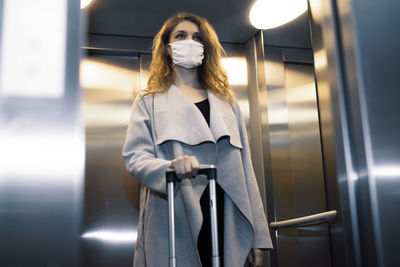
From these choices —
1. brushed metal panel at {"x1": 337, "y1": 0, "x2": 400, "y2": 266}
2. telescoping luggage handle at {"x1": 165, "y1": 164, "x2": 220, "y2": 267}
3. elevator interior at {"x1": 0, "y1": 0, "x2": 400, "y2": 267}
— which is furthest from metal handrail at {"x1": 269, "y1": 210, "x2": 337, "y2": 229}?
telescoping luggage handle at {"x1": 165, "y1": 164, "x2": 220, "y2": 267}

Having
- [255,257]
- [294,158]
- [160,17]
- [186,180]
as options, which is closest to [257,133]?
[294,158]

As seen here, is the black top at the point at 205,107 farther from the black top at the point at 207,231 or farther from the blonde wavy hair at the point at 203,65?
the black top at the point at 207,231

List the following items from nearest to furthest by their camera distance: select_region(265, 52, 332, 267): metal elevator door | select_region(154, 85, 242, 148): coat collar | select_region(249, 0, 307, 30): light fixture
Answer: select_region(154, 85, 242, 148): coat collar < select_region(265, 52, 332, 267): metal elevator door < select_region(249, 0, 307, 30): light fixture

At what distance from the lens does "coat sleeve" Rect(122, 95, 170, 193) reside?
1798mm

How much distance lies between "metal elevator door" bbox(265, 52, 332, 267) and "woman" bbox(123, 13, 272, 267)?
2.11ft

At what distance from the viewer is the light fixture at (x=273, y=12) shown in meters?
3.00

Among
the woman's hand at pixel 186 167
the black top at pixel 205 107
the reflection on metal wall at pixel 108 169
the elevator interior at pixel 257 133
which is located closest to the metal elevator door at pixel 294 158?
the elevator interior at pixel 257 133

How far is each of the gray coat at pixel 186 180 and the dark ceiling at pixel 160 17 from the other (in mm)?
1149

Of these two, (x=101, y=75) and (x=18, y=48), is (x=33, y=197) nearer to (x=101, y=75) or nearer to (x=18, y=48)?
(x=18, y=48)

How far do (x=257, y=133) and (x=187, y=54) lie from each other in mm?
1241

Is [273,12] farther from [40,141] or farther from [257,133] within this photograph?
[40,141]

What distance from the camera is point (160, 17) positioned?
3.28m

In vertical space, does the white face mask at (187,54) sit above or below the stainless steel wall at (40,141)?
above

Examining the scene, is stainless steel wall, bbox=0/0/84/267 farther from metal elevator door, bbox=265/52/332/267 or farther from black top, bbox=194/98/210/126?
metal elevator door, bbox=265/52/332/267
